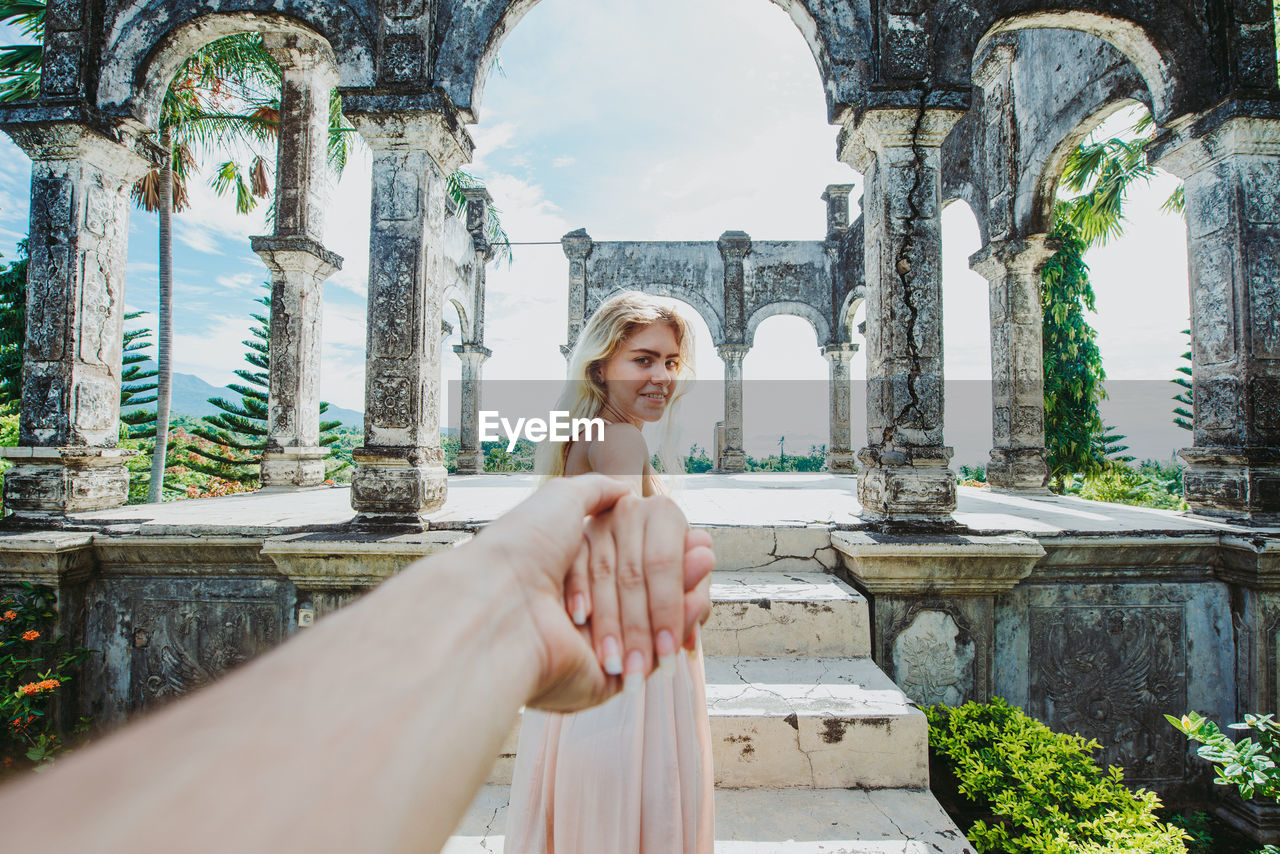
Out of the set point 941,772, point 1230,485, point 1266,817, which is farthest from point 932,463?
point 1266,817

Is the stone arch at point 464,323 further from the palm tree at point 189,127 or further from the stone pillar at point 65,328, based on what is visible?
the stone pillar at point 65,328

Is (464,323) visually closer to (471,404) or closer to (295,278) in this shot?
(471,404)

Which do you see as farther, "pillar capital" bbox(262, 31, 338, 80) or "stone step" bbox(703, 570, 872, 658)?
"pillar capital" bbox(262, 31, 338, 80)

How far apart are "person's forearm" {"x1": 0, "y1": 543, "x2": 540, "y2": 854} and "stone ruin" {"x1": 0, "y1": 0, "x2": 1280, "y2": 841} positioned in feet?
9.06

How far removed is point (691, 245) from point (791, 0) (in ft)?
32.3

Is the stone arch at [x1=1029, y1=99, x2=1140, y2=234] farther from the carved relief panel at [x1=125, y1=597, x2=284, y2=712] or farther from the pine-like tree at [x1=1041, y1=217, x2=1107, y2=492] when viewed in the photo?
the carved relief panel at [x1=125, y1=597, x2=284, y2=712]

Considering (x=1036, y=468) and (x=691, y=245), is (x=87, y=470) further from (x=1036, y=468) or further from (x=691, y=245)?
(x=691, y=245)

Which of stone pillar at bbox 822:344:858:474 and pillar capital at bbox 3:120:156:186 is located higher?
pillar capital at bbox 3:120:156:186

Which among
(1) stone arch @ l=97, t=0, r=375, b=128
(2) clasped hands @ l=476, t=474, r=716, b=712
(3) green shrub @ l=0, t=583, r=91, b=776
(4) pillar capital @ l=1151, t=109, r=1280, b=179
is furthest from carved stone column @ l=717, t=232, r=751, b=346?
Result: (2) clasped hands @ l=476, t=474, r=716, b=712

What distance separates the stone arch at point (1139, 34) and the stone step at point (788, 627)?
3882mm

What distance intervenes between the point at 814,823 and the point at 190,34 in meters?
6.06

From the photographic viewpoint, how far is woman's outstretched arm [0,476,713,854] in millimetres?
342

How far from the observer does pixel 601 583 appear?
748mm

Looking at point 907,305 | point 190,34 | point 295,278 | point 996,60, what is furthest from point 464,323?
point 907,305
